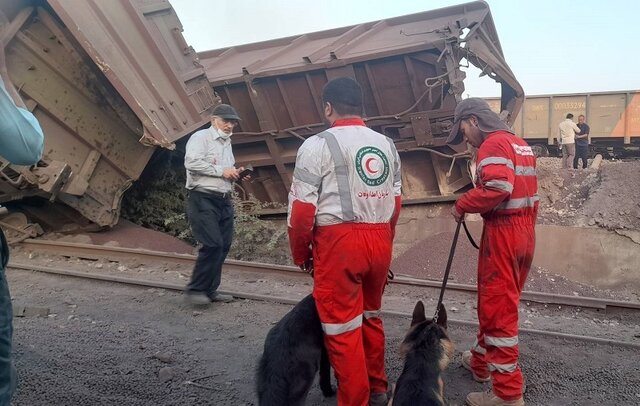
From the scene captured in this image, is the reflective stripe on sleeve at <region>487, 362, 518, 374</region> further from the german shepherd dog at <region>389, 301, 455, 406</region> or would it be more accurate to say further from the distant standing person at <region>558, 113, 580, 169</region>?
the distant standing person at <region>558, 113, 580, 169</region>

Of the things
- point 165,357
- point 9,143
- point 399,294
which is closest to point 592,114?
point 399,294

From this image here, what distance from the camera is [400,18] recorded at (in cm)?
763

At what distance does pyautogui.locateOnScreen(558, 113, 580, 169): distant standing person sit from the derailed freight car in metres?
9.91

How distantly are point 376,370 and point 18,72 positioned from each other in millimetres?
5503

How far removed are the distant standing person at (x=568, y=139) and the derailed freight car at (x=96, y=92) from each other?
9912mm

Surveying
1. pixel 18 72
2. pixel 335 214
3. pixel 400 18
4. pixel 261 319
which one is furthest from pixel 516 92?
pixel 18 72

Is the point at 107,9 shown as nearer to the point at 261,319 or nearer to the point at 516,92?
the point at 261,319

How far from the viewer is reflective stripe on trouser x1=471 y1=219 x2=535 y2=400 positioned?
276 cm

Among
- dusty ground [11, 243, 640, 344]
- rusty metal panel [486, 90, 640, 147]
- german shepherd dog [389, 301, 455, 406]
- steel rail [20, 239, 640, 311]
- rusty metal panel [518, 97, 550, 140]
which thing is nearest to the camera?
german shepherd dog [389, 301, 455, 406]

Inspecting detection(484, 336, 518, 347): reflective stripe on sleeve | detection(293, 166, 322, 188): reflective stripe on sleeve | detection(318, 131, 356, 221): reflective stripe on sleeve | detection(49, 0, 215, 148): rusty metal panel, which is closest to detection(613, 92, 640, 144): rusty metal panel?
detection(49, 0, 215, 148): rusty metal panel

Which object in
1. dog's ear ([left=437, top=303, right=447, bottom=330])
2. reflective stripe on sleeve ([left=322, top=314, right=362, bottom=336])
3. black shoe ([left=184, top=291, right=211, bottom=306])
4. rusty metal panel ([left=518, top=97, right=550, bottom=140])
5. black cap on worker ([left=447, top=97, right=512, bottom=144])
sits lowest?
black shoe ([left=184, top=291, right=211, bottom=306])

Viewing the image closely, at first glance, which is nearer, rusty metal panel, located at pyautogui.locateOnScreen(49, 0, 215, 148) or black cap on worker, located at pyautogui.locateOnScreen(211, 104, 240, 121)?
black cap on worker, located at pyautogui.locateOnScreen(211, 104, 240, 121)

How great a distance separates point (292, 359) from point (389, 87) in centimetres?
522

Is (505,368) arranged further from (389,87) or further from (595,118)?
(595,118)
